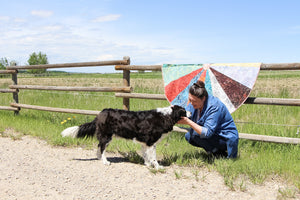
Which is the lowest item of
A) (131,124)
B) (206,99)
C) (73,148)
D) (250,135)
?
(73,148)

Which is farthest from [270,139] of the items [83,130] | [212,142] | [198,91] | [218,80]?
[83,130]

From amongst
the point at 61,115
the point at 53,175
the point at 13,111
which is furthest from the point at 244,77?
the point at 13,111

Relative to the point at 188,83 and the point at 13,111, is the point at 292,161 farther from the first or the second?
the point at 13,111

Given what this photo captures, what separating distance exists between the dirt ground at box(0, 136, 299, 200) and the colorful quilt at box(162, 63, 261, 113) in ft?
4.67

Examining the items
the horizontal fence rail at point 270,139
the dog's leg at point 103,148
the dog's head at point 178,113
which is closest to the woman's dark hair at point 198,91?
the dog's head at point 178,113

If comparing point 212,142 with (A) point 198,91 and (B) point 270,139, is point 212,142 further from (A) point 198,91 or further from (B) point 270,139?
(B) point 270,139

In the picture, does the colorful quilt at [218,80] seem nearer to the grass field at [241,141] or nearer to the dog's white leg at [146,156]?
the grass field at [241,141]

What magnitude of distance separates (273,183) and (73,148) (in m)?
3.98

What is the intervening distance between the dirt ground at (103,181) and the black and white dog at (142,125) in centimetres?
36

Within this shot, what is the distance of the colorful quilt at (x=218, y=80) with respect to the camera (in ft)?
16.3

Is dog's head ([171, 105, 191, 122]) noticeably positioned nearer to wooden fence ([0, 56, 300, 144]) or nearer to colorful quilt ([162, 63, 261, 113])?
colorful quilt ([162, 63, 261, 113])

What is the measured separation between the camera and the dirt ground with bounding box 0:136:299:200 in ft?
11.8

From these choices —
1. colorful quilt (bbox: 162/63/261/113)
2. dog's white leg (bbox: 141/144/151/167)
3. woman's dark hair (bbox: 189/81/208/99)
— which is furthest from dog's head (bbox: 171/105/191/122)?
colorful quilt (bbox: 162/63/261/113)

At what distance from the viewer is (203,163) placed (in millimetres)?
4664
